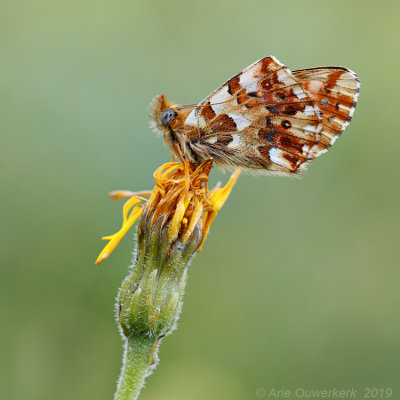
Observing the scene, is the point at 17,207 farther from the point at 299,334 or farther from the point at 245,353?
the point at 299,334

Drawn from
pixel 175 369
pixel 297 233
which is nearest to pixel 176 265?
pixel 175 369

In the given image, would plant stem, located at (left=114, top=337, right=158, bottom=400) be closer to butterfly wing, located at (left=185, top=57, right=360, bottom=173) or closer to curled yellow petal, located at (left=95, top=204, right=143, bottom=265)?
curled yellow petal, located at (left=95, top=204, right=143, bottom=265)

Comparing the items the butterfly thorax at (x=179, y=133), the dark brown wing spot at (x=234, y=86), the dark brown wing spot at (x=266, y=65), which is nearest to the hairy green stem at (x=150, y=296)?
the butterfly thorax at (x=179, y=133)

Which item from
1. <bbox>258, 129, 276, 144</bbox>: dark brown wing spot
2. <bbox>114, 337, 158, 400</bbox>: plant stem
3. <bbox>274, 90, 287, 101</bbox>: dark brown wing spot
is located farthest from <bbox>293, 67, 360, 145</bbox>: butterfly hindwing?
<bbox>114, 337, 158, 400</bbox>: plant stem

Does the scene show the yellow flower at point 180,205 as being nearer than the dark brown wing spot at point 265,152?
Yes

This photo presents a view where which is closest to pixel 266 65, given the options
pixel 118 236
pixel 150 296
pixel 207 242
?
pixel 118 236

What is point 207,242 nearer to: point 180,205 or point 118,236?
point 180,205

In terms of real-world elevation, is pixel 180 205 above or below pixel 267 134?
below

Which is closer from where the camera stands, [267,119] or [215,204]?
[215,204]

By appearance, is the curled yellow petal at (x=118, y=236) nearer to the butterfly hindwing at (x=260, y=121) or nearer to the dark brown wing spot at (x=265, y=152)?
the butterfly hindwing at (x=260, y=121)
